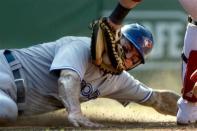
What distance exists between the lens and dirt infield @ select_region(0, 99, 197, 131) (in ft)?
15.5

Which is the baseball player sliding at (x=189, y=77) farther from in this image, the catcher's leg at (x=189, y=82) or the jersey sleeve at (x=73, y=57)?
the jersey sleeve at (x=73, y=57)

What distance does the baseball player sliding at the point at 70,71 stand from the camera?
483 cm

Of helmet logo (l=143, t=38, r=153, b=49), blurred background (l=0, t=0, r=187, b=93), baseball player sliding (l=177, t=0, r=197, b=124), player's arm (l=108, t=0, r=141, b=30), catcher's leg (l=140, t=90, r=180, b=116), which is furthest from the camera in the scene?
blurred background (l=0, t=0, r=187, b=93)

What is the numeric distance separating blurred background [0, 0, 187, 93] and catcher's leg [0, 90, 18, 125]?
9.62 feet

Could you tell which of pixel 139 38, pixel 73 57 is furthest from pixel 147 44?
pixel 73 57

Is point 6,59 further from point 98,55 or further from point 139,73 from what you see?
point 139,73

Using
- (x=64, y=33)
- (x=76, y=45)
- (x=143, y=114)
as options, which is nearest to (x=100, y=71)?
(x=76, y=45)

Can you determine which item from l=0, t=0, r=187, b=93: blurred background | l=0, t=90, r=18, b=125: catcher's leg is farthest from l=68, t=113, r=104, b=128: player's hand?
l=0, t=0, r=187, b=93: blurred background

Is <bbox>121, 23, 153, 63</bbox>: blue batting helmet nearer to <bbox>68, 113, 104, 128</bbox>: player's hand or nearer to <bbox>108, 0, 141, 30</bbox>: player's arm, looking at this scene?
<bbox>108, 0, 141, 30</bbox>: player's arm

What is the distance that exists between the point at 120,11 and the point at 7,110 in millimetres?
1010

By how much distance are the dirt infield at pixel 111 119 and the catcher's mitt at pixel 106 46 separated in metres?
0.40

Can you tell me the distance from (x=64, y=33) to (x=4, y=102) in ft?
10.2

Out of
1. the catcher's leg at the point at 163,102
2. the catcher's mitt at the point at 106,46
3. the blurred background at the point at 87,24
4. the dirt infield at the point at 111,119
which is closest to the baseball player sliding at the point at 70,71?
the catcher's mitt at the point at 106,46

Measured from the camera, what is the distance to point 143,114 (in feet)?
20.8
